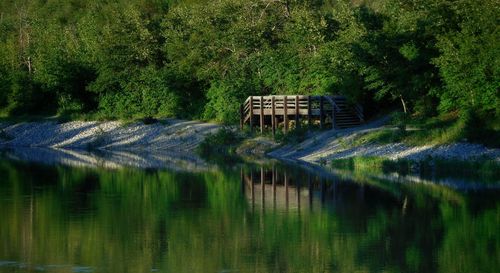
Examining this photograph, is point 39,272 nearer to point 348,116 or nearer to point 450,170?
point 450,170

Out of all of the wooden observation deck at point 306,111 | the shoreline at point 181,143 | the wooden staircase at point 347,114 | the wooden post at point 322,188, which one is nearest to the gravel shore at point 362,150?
the shoreline at point 181,143

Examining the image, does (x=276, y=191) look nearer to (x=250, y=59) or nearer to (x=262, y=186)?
(x=262, y=186)

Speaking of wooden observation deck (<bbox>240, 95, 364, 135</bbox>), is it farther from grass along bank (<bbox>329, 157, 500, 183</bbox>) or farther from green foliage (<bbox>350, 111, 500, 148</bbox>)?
grass along bank (<bbox>329, 157, 500, 183</bbox>)

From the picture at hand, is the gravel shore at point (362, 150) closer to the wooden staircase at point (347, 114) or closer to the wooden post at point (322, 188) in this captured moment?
the wooden staircase at point (347, 114)

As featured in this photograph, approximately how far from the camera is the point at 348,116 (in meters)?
59.3

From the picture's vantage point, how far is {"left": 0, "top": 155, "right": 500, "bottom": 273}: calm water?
2438 centimetres

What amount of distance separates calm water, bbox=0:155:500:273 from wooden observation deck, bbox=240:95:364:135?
41.6 feet

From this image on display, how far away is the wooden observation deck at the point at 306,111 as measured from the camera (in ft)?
193

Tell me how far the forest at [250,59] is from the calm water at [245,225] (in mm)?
10438

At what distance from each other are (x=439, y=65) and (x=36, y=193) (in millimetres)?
20211

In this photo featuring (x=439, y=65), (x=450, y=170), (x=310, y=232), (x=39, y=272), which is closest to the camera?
(x=39, y=272)

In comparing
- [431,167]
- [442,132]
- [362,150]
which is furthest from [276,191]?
[442,132]

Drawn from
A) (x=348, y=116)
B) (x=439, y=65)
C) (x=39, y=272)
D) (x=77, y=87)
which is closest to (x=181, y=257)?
(x=39, y=272)

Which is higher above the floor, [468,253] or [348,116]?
[348,116]
